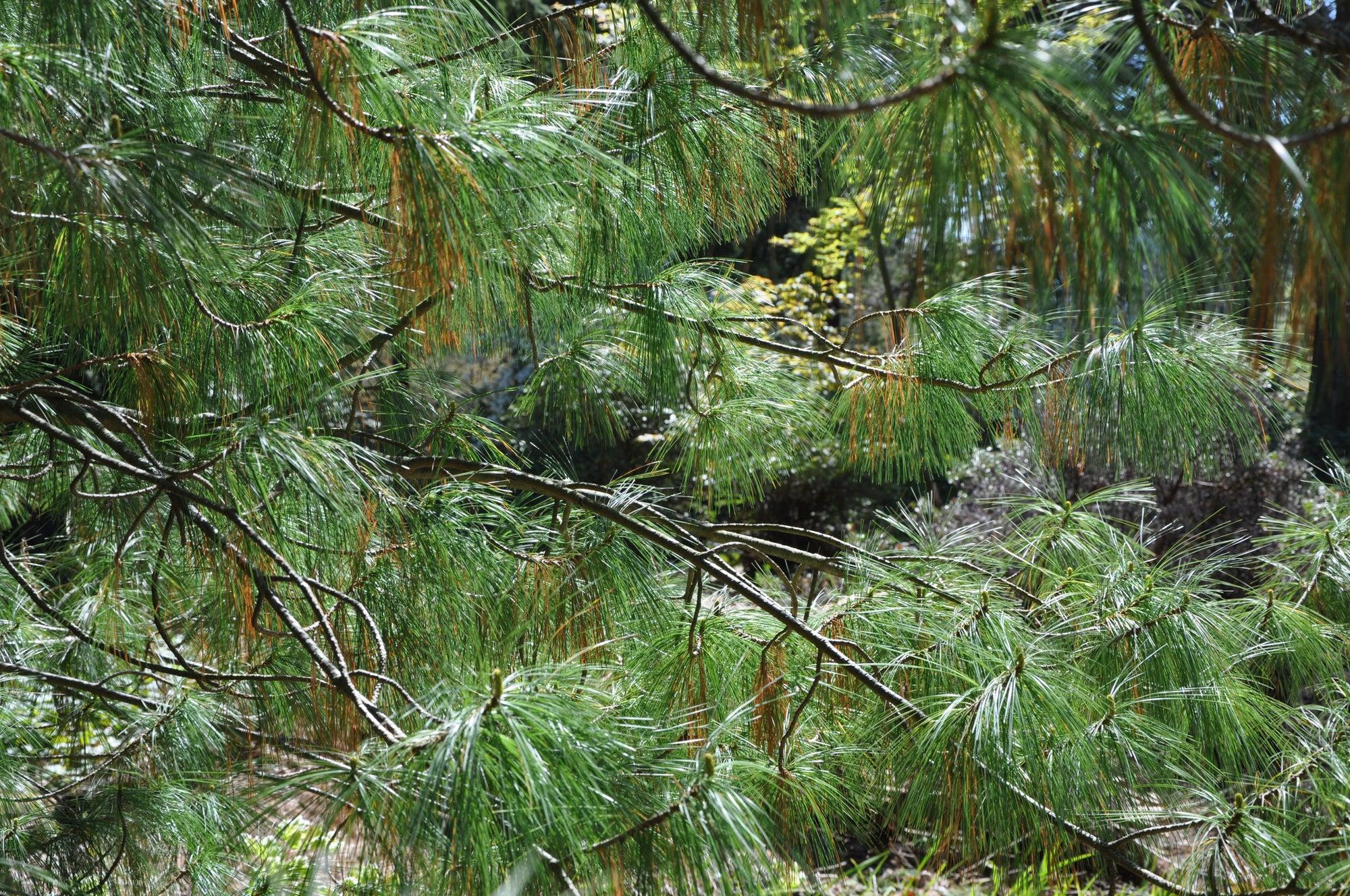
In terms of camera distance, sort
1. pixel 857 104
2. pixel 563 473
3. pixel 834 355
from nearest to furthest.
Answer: pixel 857 104, pixel 834 355, pixel 563 473

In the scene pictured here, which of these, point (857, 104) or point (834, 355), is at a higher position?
point (857, 104)

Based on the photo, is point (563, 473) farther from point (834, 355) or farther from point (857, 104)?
point (857, 104)

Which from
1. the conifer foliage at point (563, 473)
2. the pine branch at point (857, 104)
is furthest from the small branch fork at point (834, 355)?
the pine branch at point (857, 104)

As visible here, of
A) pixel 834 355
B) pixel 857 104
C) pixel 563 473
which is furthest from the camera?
pixel 563 473

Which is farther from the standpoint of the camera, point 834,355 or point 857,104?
Answer: point 834,355

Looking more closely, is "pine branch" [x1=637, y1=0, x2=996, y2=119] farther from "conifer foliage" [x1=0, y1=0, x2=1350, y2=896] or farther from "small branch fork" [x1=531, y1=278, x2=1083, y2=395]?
"small branch fork" [x1=531, y1=278, x2=1083, y2=395]

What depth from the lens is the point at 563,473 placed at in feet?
5.06

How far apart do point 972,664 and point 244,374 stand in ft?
2.68

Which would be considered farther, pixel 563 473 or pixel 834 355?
pixel 563 473

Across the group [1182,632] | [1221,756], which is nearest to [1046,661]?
[1182,632]

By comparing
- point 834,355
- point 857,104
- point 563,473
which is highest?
point 857,104

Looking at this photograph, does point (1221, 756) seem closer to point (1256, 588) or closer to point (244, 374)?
point (1256, 588)

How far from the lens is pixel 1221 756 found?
3.96ft

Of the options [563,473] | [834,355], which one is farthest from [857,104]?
[563,473]
